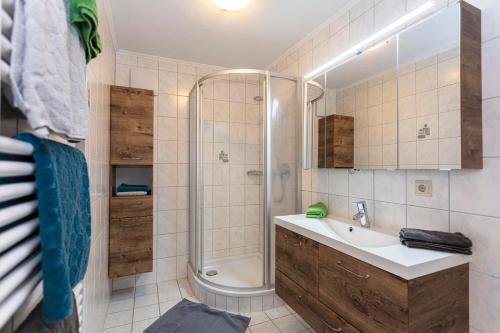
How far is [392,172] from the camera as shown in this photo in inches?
59.9

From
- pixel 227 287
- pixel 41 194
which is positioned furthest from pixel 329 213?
pixel 41 194

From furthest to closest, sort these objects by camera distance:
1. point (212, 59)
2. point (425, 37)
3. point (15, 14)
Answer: point (212, 59) → point (425, 37) → point (15, 14)

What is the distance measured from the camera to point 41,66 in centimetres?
49

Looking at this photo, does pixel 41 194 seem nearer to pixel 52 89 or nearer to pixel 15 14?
pixel 52 89

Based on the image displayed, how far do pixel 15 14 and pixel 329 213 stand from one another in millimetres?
2049

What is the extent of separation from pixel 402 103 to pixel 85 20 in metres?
1.54

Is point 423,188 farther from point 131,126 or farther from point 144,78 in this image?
point 144,78

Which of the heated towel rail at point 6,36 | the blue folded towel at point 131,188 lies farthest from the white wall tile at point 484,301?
the blue folded towel at point 131,188

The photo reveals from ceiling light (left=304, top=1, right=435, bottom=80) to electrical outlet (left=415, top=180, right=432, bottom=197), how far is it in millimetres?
953

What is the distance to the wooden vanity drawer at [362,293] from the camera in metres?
0.98

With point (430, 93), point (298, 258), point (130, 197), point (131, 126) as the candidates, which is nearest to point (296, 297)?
point (298, 258)

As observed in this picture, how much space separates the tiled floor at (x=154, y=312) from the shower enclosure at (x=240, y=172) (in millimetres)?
226

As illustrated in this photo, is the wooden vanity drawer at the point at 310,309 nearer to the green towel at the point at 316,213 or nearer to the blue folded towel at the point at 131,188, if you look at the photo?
the green towel at the point at 316,213

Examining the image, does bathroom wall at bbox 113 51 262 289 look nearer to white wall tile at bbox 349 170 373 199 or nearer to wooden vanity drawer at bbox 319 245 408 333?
white wall tile at bbox 349 170 373 199
